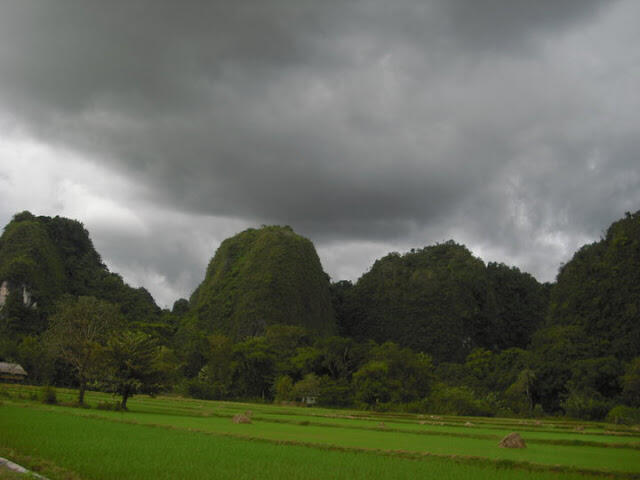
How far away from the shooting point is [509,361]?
133 feet

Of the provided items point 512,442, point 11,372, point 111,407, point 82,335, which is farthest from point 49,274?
point 512,442

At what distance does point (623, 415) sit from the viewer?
24.8 m

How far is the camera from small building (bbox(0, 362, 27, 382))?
38.8 meters

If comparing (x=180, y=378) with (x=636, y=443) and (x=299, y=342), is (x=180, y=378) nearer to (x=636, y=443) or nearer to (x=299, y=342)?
(x=299, y=342)

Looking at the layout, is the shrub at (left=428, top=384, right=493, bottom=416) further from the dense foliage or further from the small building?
the small building

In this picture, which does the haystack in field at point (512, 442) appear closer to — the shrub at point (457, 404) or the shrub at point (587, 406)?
the shrub at point (457, 404)

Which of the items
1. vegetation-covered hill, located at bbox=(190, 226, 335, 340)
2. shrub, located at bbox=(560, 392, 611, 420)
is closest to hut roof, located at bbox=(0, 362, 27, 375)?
vegetation-covered hill, located at bbox=(190, 226, 335, 340)

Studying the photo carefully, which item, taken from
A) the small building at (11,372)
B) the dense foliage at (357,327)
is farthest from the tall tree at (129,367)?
the small building at (11,372)

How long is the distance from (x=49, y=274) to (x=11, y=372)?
23.6 meters

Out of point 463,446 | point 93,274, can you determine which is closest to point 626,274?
point 463,446

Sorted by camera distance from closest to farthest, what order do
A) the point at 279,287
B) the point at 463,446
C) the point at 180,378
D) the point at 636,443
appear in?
the point at 463,446 → the point at 636,443 → the point at 180,378 → the point at 279,287

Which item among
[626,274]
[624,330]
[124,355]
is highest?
[626,274]

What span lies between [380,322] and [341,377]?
36343 mm

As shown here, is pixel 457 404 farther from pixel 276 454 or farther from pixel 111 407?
pixel 276 454
